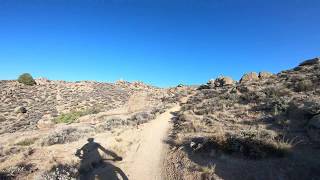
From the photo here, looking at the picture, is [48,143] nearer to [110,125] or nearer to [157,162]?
[110,125]

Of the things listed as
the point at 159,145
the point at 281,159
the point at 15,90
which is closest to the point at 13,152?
the point at 159,145

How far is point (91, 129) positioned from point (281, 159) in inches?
620

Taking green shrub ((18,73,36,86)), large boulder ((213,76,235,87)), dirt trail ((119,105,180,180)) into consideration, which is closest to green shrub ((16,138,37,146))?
dirt trail ((119,105,180,180))

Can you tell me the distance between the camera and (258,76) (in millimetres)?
43469

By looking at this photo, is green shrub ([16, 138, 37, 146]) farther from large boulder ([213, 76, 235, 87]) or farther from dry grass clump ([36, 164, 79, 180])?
large boulder ([213, 76, 235, 87])

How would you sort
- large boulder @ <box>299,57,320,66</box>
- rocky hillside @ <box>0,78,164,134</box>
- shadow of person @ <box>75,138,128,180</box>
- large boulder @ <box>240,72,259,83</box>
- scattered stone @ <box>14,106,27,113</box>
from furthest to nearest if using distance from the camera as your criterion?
scattered stone @ <box>14,106,27,113</box> < large boulder @ <box>240,72,259,83</box> < rocky hillside @ <box>0,78,164,134</box> < large boulder @ <box>299,57,320,66</box> < shadow of person @ <box>75,138,128,180</box>

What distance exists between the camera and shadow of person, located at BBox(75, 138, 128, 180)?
11297 mm

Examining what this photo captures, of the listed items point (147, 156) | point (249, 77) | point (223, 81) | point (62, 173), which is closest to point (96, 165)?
point (62, 173)

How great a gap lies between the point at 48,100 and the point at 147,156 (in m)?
49.0

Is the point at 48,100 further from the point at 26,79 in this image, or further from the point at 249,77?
the point at 249,77

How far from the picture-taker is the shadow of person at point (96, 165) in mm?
11297

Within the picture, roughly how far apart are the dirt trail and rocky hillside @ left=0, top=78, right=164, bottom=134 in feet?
77.6

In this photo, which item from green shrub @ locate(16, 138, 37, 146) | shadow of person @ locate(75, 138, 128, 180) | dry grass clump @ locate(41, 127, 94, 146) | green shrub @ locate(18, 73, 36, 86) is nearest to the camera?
shadow of person @ locate(75, 138, 128, 180)

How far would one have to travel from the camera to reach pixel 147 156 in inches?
540
